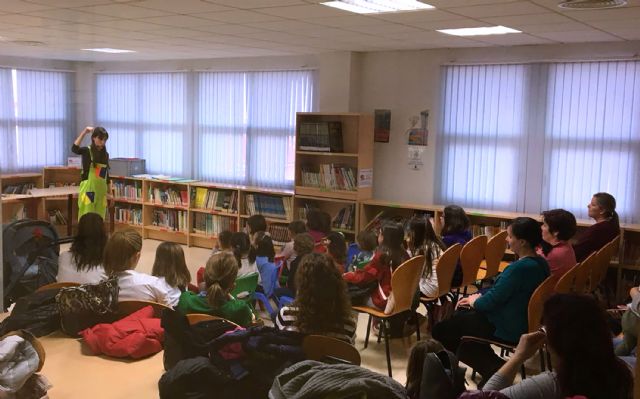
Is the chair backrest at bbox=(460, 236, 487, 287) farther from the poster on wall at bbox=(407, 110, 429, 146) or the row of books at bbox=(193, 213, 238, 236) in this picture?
the row of books at bbox=(193, 213, 238, 236)

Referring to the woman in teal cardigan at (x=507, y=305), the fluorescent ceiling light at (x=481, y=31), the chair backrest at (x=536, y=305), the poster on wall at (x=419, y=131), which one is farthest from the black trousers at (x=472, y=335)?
the poster on wall at (x=419, y=131)

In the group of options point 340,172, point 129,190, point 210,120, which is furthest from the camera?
point 210,120

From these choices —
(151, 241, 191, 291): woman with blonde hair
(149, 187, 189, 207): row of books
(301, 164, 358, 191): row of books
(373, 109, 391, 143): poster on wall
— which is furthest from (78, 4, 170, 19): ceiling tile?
(149, 187, 189, 207): row of books

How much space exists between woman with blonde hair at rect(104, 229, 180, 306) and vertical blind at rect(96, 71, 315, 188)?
4.32 m

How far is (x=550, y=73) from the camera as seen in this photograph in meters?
6.65

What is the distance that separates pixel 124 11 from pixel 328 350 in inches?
131

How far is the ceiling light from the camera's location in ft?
13.5

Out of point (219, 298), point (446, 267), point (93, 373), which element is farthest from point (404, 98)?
point (93, 373)

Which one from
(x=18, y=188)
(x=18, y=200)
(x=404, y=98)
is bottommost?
(x=18, y=200)

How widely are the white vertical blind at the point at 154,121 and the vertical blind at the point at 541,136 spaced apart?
4.09 metres

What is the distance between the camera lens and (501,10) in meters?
4.52

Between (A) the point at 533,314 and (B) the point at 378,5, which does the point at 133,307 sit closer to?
(A) the point at 533,314

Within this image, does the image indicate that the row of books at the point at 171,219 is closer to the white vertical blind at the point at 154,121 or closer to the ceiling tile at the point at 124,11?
the white vertical blind at the point at 154,121

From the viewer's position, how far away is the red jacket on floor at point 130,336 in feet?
12.2
